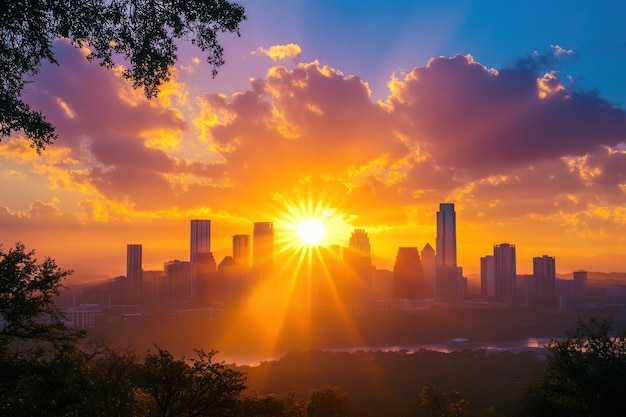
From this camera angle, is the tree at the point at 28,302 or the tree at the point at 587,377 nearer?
the tree at the point at 28,302

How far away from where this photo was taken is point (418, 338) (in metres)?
192

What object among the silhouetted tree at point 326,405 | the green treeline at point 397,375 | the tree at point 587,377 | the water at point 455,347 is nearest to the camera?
the tree at point 587,377

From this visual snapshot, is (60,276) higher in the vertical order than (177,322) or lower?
higher

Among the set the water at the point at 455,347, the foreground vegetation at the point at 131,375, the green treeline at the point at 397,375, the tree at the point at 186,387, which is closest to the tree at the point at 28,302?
the foreground vegetation at the point at 131,375

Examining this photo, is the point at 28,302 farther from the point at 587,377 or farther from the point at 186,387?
the point at 587,377

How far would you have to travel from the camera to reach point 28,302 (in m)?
11.2

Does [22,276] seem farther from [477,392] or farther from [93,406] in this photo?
[477,392]

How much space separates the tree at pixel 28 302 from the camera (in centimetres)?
1109

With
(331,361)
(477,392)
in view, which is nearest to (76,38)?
(477,392)

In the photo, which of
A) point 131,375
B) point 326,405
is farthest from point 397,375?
point 131,375

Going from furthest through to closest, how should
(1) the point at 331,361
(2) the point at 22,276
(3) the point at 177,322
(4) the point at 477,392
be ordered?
(3) the point at 177,322 < (1) the point at 331,361 < (4) the point at 477,392 < (2) the point at 22,276

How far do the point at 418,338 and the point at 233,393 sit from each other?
7183 inches

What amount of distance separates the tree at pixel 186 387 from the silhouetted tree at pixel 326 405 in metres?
23.5

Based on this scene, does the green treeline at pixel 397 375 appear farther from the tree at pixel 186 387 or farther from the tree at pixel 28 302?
the tree at pixel 28 302
